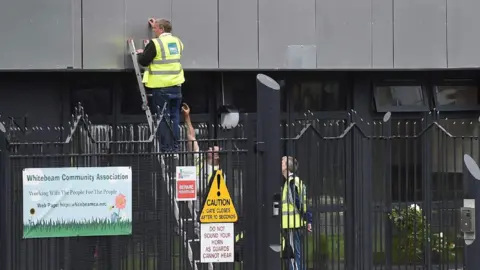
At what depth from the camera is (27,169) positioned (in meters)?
8.21

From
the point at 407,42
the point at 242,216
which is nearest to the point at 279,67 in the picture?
the point at 407,42

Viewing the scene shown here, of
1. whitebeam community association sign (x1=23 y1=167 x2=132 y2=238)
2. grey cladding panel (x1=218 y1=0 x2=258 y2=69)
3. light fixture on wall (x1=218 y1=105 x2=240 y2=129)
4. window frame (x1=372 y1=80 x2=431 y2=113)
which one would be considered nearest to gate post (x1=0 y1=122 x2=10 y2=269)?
whitebeam community association sign (x1=23 y1=167 x2=132 y2=238)

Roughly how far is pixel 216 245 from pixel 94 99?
437 cm

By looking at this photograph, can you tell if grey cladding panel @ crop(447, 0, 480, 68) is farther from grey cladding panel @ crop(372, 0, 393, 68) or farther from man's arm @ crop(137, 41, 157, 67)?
man's arm @ crop(137, 41, 157, 67)

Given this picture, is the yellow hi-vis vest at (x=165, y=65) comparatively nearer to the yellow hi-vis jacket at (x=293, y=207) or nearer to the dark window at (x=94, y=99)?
the dark window at (x=94, y=99)

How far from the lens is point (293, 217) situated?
30.2ft

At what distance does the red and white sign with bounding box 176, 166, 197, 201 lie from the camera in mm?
8719

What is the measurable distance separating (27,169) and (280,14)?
5.45m

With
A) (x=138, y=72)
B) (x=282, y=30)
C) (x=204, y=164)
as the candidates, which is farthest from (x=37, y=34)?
(x=204, y=164)

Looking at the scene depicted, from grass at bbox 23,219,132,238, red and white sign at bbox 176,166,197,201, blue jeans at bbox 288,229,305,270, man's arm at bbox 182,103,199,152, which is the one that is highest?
man's arm at bbox 182,103,199,152

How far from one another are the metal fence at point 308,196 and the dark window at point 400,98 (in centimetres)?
219

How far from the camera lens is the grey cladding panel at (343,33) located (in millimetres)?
12602

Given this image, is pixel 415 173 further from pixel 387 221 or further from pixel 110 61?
pixel 110 61

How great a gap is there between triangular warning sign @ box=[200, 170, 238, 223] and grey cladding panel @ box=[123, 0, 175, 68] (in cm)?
380
